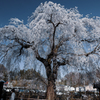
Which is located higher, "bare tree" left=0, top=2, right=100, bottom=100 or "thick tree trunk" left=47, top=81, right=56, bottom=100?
"bare tree" left=0, top=2, right=100, bottom=100

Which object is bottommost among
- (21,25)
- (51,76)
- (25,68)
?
(51,76)

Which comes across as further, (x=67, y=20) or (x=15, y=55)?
(x=15, y=55)

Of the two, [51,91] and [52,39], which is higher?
[52,39]

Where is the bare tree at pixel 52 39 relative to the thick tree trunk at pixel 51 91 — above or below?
above

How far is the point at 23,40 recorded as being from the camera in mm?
9688

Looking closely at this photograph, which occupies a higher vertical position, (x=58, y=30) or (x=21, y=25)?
(x=21, y=25)

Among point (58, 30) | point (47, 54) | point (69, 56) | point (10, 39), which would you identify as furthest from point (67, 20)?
point (10, 39)

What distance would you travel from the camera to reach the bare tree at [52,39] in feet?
25.8

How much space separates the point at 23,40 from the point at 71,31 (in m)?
4.48

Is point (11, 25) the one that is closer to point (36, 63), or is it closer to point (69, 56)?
point (36, 63)

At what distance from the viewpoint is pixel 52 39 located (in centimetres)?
926

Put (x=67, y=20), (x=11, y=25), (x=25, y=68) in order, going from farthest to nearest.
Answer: (x=11, y=25) < (x=25, y=68) < (x=67, y=20)

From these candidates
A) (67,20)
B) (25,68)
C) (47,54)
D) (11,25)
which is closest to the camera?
(67,20)

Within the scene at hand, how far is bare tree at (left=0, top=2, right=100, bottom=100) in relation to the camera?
7870 mm
